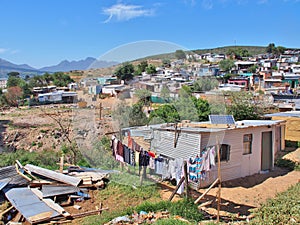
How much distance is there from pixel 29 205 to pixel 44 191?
670 millimetres

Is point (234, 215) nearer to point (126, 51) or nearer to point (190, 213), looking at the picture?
point (190, 213)

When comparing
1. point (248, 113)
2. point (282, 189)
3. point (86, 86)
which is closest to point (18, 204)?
point (86, 86)

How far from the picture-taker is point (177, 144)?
25.9 ft

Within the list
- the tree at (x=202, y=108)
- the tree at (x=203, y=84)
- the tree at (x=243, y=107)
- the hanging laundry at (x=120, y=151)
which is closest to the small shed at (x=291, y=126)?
the tree at (x=243, y=107)

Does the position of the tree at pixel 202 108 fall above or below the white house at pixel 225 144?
above

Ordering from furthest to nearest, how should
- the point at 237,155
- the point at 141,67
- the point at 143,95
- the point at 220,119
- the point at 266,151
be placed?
the point at 266,151 → the point at 237,155 → the point at 220,119 → the point at 143,95 → the point at 141,67

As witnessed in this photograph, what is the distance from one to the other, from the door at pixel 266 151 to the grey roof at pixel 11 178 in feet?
24.9

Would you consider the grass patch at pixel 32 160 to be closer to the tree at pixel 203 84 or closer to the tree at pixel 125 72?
the tree at pixel 125 72

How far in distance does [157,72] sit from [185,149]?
225 cm

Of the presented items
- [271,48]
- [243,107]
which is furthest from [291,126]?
[271,48]

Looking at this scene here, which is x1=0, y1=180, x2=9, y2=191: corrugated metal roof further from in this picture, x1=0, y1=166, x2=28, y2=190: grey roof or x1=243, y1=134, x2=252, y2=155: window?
x1=243, y1=134, x2=252, y2=155: window

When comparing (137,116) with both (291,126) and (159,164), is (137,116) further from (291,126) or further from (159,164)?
(291,126)

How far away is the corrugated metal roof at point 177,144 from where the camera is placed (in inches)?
301

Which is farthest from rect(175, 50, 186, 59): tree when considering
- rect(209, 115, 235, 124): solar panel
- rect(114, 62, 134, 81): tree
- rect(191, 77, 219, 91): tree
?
rect(209, 115, 235, 124): solar panel
